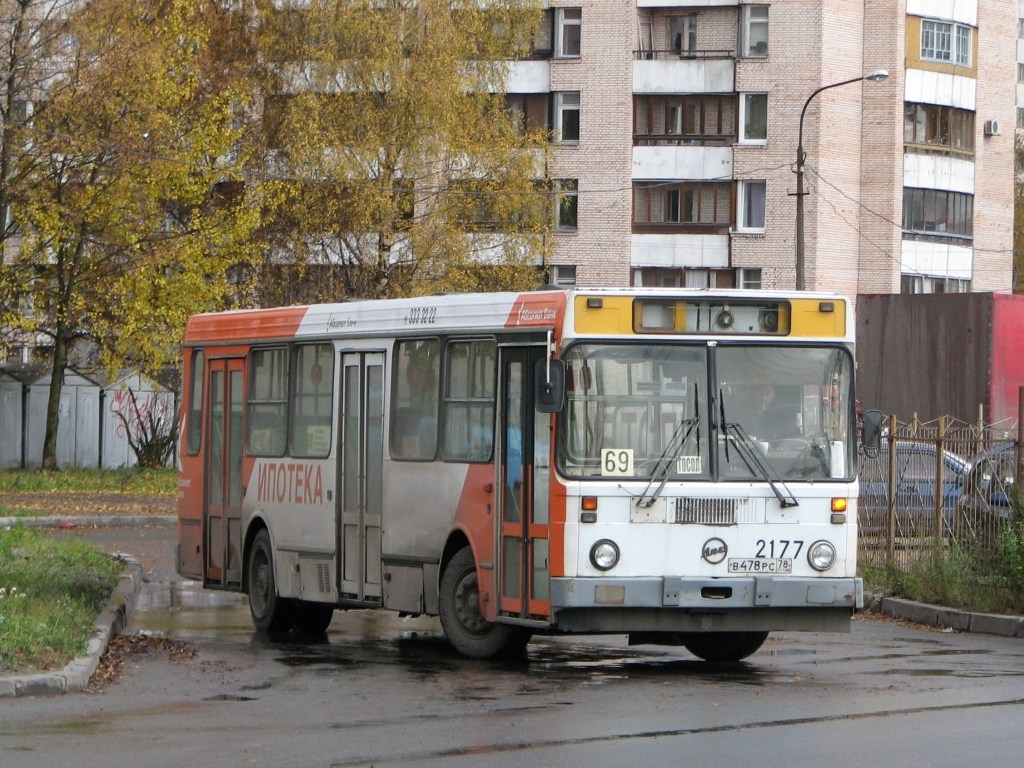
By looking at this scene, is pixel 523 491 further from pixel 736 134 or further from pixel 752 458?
pixel 736 134

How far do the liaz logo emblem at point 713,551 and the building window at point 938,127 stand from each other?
46.6m

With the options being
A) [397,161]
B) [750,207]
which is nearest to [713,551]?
[397,161]

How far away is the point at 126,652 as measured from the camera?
14.0m

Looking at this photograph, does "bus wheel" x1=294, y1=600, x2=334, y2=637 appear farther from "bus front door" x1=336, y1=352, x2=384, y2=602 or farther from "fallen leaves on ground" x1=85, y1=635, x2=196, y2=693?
"fallen leaves on ground" x1=85, y1=635, x2=196, y2=693

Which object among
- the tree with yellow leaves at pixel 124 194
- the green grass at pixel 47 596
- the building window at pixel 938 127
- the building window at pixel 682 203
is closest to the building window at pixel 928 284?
the building window at pixel 938 127

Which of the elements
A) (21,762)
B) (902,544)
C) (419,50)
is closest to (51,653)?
(21,762)

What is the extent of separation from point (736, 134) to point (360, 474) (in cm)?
4293

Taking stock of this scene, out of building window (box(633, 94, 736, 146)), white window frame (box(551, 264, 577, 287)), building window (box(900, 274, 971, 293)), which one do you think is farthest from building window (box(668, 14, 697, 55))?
building window (box(900, 274, 971, 293))

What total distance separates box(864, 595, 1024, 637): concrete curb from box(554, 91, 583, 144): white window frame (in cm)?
4006

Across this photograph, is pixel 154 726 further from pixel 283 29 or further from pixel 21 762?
pixel 283 29

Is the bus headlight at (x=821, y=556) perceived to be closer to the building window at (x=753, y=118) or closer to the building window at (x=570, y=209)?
the building window at (x=570, y=209)

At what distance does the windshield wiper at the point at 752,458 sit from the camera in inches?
504

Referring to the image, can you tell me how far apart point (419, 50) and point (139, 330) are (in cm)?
981

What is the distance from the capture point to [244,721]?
10.4 meters
